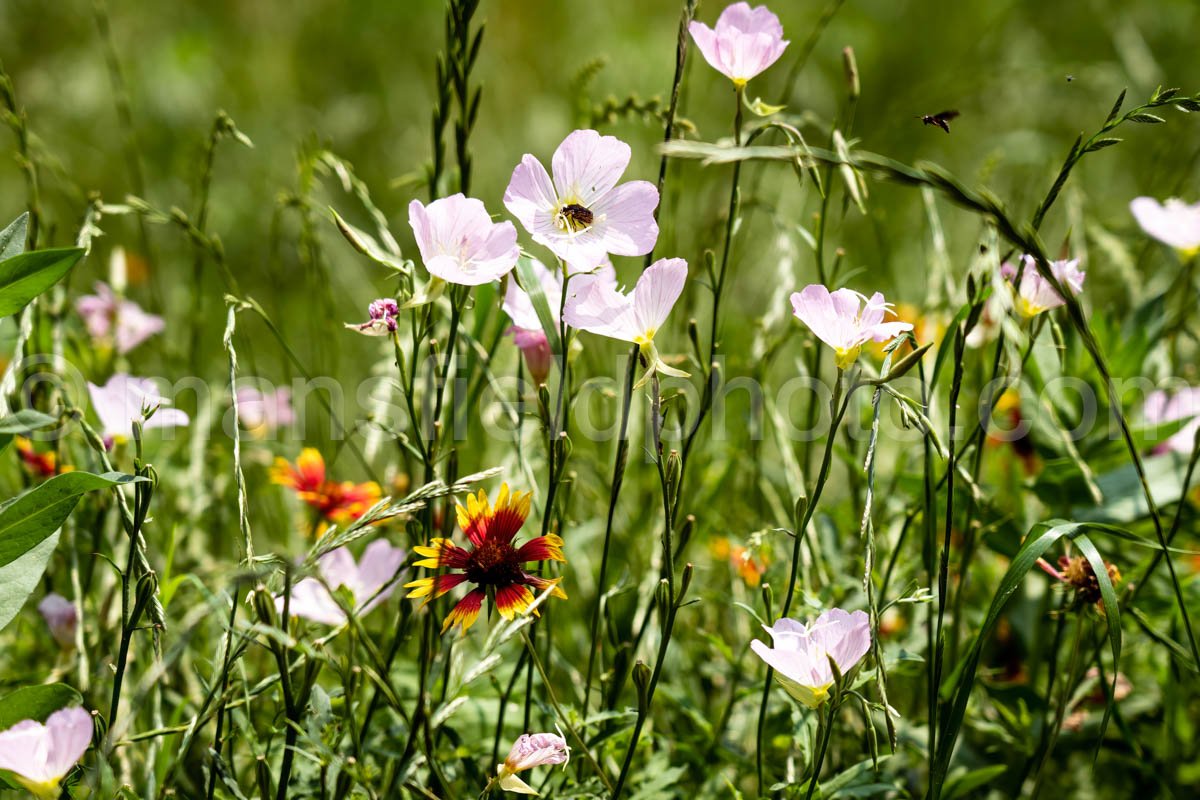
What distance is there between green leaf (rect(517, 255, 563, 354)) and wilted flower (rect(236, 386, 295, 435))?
82cm

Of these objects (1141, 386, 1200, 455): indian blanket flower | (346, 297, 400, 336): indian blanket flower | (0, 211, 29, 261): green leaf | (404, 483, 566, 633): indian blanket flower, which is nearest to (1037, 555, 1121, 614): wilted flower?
(1141, 386, 1200, 455): indian blanket flower

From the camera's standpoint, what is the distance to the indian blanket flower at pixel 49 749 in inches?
25.9

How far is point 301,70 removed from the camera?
3.21 metres

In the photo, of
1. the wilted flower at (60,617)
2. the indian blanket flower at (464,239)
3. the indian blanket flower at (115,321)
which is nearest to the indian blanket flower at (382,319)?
the indian blanket flower at (464,239)

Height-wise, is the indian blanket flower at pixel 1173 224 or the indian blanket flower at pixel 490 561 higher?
the indian blanket flower at pixel 1173 224

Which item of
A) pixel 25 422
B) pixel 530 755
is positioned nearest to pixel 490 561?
pixel 530 755

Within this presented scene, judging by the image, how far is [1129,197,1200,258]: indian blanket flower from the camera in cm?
112

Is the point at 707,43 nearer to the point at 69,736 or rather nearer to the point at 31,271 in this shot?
the point at 31,271

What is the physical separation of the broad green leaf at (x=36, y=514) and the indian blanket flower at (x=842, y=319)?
554 millimetres

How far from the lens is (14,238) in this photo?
875 mm

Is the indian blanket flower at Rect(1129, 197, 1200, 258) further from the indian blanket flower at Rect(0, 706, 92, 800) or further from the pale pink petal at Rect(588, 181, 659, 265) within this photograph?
the indian blanket flower at Rect(0, 706, 92, 800)

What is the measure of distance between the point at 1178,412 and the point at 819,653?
0.68 m

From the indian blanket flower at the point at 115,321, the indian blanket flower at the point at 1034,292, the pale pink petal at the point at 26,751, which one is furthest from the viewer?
the indian blanket flower at the point at 115,321

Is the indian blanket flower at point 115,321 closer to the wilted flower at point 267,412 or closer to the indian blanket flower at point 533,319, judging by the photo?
the wilted flower at point 267,412
